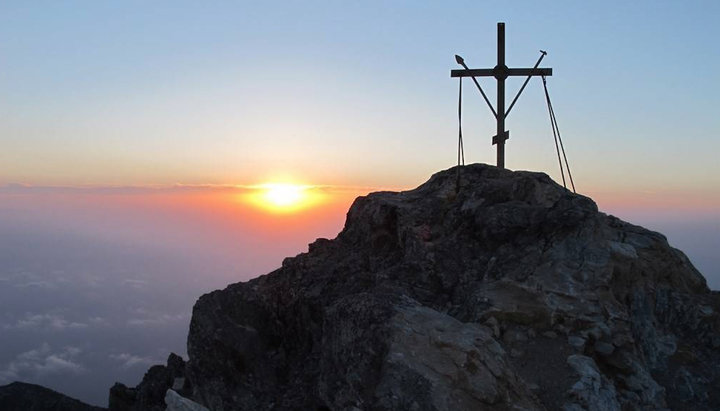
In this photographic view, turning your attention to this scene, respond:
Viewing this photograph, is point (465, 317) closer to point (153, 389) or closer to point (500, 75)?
point (500, 75)

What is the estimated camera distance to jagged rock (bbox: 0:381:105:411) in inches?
898

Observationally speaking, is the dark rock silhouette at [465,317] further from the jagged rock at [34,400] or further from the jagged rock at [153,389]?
the jagged rock at [34,400]

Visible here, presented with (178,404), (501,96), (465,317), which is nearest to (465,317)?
(465,317)

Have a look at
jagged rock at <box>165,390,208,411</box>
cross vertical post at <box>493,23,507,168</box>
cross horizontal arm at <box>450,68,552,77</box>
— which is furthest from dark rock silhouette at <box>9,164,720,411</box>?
cross horizontal arm at <box>450,68,552,77</box>

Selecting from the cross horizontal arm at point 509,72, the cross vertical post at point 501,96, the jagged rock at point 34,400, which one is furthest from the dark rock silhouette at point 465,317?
the jagged rock at point 34,400

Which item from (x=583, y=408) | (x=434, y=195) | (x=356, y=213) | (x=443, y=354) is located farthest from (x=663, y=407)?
(x=356, y=213)

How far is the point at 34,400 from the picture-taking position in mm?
23203

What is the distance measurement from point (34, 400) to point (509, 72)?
869 inches

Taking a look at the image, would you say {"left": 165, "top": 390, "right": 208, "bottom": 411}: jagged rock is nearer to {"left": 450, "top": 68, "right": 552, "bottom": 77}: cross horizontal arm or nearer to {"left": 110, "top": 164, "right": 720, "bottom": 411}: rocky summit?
{"left": 110, "top": 164, "right": 720, "bottom": 411}: rocky summit

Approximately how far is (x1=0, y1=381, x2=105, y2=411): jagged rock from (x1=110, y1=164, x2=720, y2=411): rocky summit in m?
6.89

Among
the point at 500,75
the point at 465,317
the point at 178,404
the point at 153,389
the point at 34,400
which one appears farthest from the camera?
the point at 34,400

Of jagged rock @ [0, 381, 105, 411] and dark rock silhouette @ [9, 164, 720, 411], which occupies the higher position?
dark rock silhouette @ [9, 164, 720, 411]

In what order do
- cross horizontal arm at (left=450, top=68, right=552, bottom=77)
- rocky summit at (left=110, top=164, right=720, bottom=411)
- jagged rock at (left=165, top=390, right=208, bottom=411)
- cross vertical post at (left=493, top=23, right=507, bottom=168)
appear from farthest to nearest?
cross vertical post at (left=493, top=23, right=507, bottom=168)
cross horizontal arm at (left=450, top=68, right=552, bottom=77)
jagged rock at (left=165, top=390, right=208, bottom=411)
rocky summit at (left=110, top=164, right=720, bottom=411)

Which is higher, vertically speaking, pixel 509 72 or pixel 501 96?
pixel 509 72
